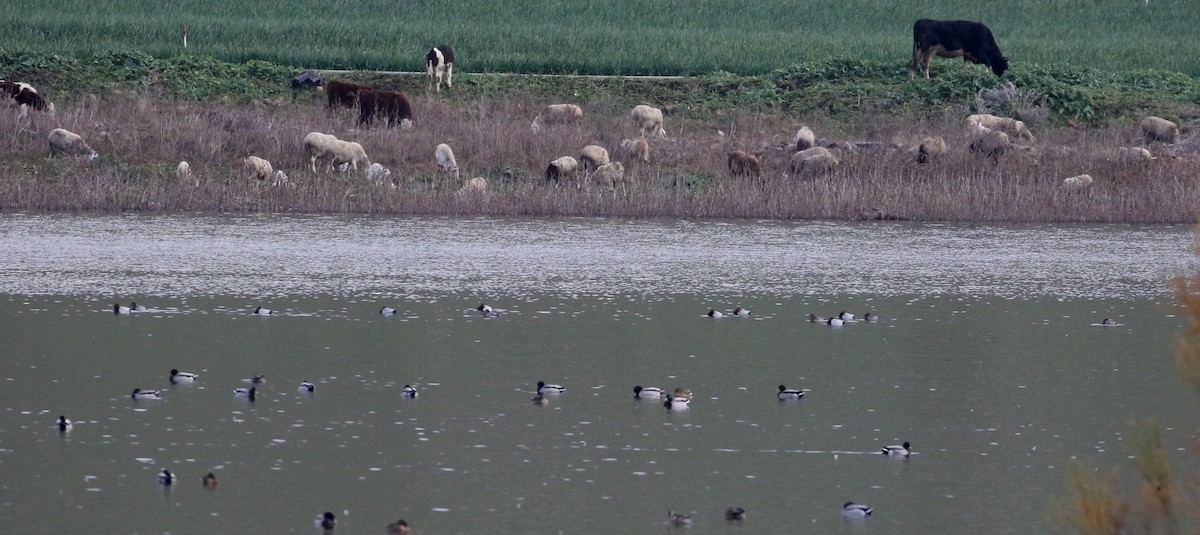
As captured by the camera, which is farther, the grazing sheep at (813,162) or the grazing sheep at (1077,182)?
the grazing sheep at (813,162)

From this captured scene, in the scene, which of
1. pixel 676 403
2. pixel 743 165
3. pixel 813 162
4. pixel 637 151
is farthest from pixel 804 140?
pixel 676 403

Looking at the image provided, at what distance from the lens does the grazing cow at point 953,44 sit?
31.4 m

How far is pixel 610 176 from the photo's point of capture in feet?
78.2

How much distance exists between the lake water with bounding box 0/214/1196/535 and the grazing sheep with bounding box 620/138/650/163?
6340 mm

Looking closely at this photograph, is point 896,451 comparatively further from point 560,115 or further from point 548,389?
point 560,115

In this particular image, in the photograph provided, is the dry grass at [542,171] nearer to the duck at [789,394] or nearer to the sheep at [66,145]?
the sheep at [66,145]

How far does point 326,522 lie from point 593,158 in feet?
58.4

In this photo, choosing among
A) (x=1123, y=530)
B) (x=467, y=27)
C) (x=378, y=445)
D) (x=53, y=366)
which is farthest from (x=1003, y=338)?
(x=467, y=27)

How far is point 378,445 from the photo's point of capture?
28.5 feet

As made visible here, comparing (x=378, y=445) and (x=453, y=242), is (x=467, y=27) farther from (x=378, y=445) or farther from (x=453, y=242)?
(x=378, y=445)

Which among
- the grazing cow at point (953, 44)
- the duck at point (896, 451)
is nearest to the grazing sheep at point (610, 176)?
the grazing cow at point (953, 44)

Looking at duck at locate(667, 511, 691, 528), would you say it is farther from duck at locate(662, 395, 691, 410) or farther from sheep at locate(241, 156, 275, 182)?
sheep at locate(241, 156, 275, 182)

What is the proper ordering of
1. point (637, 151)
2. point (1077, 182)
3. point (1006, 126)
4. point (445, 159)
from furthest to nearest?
1. point (1006, 126)
2. point (637, 151)
3. point (445, 159)
4. point (1077, 182)

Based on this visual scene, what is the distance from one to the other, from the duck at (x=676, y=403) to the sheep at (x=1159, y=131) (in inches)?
766
